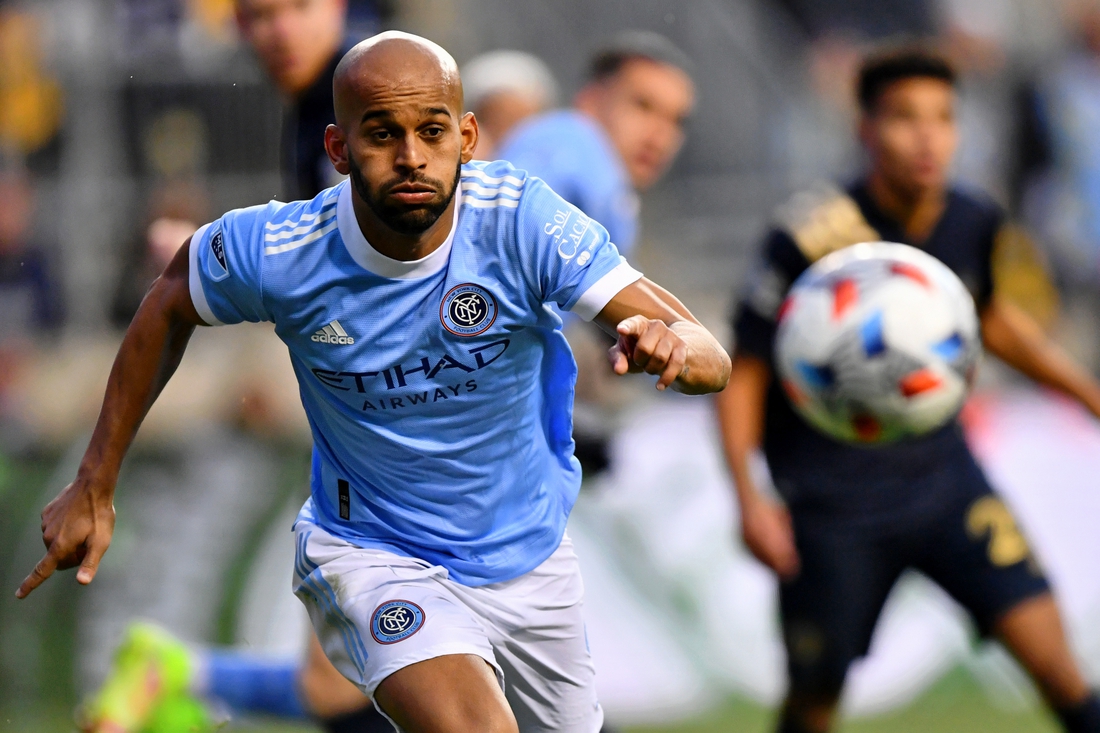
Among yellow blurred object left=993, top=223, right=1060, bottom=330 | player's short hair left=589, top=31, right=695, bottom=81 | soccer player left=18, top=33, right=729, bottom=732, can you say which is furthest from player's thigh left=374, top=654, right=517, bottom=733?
yellow blurred object left=993, top=223, right=1060, bottom=330

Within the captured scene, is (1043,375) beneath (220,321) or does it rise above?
beneath

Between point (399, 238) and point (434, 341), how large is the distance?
0.25 meters

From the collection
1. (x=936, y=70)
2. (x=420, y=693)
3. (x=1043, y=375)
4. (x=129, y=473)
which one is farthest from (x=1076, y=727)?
(x=129, y=473)

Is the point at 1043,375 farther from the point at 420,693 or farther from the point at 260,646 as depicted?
the point at 260,646

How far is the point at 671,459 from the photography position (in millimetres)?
7535

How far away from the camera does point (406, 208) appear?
3330 millimetres

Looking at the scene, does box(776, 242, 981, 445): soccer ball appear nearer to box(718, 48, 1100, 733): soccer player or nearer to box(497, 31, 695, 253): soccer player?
box(718, 48, 1100, 733): soccer player

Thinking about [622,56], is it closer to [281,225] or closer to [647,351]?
[281,225]

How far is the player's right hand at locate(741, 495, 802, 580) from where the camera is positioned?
17.6 ft

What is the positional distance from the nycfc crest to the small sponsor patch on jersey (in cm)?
53

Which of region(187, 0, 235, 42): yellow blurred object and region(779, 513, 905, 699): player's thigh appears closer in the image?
region(779, 513, 905, 699): player's thigh

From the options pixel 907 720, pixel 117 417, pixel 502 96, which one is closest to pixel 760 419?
pixel 907 720

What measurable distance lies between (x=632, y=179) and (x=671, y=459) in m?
1.45

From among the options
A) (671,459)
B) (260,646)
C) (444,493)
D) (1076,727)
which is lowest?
(260,646)
